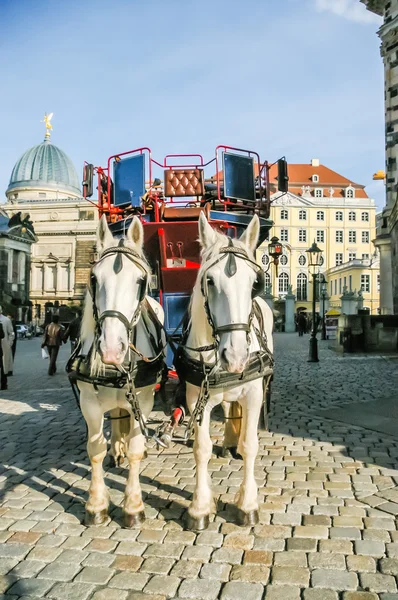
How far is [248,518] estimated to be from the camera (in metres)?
3.99

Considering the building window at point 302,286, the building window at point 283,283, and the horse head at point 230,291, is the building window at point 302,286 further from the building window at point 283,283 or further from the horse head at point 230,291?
the horse head at point 230,291

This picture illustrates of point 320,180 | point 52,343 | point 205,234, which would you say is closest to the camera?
point 205,234

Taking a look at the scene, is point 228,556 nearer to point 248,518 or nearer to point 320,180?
point 248,518

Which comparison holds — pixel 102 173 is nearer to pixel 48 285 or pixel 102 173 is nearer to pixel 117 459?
pixel 117 459

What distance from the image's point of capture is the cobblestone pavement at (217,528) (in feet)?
10.4

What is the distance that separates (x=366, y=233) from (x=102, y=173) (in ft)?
244

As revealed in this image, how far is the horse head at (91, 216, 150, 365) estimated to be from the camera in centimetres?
319

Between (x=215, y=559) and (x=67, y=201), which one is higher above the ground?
(x=67, y=201)

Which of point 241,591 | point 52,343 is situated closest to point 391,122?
point 52,343

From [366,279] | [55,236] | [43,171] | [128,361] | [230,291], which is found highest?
[43,171]

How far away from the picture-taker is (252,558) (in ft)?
11.4

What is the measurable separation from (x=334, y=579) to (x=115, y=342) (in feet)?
6.75

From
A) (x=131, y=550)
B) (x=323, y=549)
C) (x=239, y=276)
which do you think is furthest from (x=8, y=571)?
(x=239, y=276)

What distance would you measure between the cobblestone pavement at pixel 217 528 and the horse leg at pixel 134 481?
0.11m
